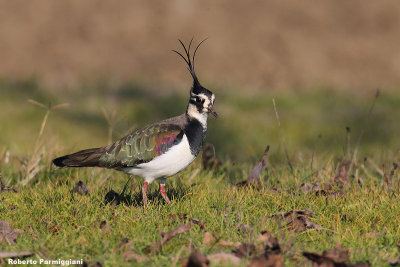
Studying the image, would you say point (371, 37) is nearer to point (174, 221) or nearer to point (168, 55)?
point (168, 55)

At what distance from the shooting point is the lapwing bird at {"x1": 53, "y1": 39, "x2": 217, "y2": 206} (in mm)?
5180

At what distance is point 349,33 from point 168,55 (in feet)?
19.2

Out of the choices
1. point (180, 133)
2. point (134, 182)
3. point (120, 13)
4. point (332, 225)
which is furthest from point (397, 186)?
point (120, 13)

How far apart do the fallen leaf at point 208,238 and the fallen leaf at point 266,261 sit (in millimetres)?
494

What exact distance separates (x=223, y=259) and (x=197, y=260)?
0.23 meters

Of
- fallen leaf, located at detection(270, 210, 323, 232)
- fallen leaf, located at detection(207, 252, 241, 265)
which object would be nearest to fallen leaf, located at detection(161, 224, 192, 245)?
fallen leaf, located at detection(207, 252, 241, 265)

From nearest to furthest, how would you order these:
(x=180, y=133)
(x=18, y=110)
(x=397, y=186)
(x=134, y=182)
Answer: (x=180, y=133)
(x=397, y=186)
(x=134, y=182)
(x=18, y=110)

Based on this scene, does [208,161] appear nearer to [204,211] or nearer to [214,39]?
[204,211]

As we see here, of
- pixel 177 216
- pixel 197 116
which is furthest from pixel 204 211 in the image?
pixel 197 116

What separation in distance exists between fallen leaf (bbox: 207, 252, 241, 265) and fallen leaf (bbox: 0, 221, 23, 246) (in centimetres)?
147

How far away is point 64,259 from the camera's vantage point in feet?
13.3

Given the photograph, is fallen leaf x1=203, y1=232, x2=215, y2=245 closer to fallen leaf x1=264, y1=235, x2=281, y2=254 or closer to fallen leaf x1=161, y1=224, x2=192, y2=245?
fallen leaf x1=161, y1=224, x2=192, y2=245

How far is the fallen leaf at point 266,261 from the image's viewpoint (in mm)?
3775

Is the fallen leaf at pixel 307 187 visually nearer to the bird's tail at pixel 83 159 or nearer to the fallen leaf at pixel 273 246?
the fallen leaf at pixel 273 246
